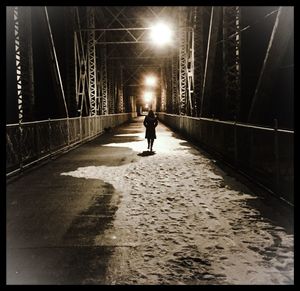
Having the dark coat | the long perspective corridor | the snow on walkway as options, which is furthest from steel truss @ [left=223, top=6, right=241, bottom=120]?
the snow on walkway

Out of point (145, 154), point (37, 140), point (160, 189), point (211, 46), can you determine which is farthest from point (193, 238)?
point (211, 46)

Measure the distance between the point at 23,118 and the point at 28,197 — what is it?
6265 mm

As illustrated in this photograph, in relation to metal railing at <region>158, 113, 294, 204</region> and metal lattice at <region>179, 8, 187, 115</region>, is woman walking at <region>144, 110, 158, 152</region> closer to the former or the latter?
metal railing at <region>158, 113, 294, 204</region>

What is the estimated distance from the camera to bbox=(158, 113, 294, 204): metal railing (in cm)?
761

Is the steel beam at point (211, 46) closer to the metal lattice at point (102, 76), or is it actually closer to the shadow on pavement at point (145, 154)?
the shadow on pavement at point (145, 154)

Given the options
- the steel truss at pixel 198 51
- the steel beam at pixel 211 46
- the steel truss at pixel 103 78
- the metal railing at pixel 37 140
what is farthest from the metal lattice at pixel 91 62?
the steel beam at pixel 211 46

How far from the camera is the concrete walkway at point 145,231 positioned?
4273 mm

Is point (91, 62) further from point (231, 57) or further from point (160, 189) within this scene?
point (160, 189)

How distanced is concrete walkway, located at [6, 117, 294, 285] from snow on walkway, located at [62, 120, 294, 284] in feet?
0.04

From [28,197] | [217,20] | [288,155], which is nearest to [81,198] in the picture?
[28,197]

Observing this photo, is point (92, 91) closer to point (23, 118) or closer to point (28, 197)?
point (23, 118)

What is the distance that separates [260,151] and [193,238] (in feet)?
14.7

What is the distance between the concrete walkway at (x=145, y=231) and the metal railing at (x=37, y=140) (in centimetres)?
96

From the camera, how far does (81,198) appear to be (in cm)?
791
